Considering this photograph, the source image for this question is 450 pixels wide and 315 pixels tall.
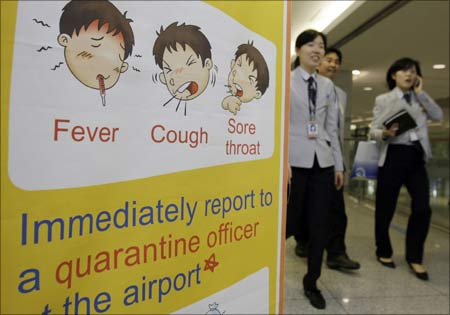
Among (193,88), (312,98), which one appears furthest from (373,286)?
(193,88)

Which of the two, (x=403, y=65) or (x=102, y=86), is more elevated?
(x=403, y=65)

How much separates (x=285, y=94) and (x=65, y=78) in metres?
0.57

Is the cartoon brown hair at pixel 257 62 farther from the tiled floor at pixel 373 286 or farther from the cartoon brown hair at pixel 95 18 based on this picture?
the tiled floor at pixel 373 286

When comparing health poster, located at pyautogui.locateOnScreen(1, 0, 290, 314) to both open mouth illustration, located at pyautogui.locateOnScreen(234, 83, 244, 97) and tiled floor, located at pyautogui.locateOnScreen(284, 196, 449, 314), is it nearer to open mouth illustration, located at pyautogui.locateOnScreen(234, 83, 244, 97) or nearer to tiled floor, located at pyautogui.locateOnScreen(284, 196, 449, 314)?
open mouth illustration, located at pyautogui.locateOnScreen(234, 83, 244, 97)

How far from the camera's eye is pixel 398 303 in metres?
1.75

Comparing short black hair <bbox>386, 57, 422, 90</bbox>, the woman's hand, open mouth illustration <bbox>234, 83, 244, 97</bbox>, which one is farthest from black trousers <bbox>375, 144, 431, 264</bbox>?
open mouth illustration <bbox>234, 83, 244, 97</bbox>

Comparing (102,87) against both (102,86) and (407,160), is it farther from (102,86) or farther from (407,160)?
(407,160)

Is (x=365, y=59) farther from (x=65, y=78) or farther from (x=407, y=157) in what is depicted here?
(x=65, y=78)

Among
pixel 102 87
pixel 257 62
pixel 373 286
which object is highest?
pixel 257 62

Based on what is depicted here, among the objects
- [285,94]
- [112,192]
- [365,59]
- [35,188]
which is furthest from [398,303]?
[365,59]

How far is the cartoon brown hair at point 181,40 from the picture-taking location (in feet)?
2.28

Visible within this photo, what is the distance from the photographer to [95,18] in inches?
24.2

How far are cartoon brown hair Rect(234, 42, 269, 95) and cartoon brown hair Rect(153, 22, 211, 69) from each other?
97 millimetres

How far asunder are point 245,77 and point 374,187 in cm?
285
